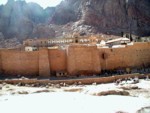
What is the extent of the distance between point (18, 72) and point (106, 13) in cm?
3326

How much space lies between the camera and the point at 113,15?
60094 millimetres

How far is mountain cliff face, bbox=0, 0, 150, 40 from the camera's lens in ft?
189

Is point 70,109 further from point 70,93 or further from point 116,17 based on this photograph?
point 116,17

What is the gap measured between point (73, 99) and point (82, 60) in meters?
9.15

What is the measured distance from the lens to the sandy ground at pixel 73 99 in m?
19.9

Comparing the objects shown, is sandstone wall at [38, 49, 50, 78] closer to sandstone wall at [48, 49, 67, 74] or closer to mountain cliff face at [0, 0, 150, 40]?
sandstone wall at [48, 49, 67, 74]

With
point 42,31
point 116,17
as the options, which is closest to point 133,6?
point 116,17

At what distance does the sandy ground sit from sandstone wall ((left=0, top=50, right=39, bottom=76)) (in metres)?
3.44

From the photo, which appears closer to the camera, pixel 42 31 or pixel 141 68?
pixel 141 68

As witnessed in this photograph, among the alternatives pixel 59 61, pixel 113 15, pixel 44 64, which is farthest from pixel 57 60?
pixel 113 15

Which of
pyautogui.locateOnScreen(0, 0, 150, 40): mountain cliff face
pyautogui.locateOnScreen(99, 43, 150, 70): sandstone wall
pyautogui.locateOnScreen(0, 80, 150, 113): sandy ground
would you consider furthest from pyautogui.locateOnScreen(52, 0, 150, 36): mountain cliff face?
pyautogui.locateOnScreen(0, 80, 150, 113): sandy ground

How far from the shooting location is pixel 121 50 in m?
33.1

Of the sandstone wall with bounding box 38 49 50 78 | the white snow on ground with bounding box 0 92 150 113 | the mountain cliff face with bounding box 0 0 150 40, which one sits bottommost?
the white snow on ground with bounding box 0 92 150 113

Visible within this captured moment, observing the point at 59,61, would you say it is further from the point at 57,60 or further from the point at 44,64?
the point at 44,64
